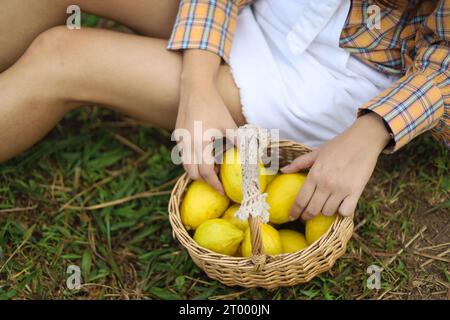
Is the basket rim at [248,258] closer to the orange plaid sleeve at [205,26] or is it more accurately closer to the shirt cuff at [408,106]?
the shirt cuff at [408,106]

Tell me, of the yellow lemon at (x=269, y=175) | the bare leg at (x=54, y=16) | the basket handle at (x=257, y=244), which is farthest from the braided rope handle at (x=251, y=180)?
the bare leg at (x=54, y=16)

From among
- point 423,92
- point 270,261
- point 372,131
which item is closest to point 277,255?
point 270,261

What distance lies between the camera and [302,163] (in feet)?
3.54

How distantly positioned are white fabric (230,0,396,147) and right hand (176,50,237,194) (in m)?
0.07

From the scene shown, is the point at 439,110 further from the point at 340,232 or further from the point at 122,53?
the point at 122,53

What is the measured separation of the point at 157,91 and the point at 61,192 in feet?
1.27

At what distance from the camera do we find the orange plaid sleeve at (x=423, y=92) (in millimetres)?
1012

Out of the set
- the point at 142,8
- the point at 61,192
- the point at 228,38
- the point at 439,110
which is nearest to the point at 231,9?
the point at 228,38

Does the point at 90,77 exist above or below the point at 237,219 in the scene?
above

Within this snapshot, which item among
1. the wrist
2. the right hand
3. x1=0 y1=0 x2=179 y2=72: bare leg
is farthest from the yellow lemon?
x1=0 y1=0 x2=179 y2=72: bare leg

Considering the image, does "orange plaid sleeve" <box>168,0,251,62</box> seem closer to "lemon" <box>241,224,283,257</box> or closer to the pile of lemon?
the pile of lemon

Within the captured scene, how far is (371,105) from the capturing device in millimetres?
1023

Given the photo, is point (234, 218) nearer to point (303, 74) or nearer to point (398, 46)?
point (303, 74)

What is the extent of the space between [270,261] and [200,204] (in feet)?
0.62
